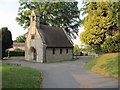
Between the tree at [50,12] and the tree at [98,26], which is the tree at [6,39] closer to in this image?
the tree at [50,12]

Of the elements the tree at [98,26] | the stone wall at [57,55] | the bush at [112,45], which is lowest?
the stone wall at [57,55]

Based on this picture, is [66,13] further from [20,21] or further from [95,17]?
[95,17]

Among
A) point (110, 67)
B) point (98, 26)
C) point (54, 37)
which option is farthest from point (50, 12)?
point (110, 67)

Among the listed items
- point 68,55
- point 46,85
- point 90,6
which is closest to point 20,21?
point 68,55

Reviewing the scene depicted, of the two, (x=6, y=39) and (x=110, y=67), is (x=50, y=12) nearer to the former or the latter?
(x=6, y=39)

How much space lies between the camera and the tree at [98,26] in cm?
3042

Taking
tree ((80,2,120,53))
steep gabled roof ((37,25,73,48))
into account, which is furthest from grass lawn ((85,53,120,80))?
steep gabled roof ((37,25,73,48))

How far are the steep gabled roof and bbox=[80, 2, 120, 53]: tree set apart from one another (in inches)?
433

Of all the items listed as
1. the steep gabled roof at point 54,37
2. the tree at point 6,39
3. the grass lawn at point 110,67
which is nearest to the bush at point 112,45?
the grass lawn at point 110,67

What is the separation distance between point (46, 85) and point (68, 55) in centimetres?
3195

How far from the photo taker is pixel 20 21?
5588 cm

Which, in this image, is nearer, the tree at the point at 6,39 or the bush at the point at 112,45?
the bush at the point at 112,45

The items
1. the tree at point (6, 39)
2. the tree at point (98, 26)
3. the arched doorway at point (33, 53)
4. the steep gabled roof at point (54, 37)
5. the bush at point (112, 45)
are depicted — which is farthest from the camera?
the tree at point (6, 39)

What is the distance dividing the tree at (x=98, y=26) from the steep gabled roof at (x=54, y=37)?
1101 cm
